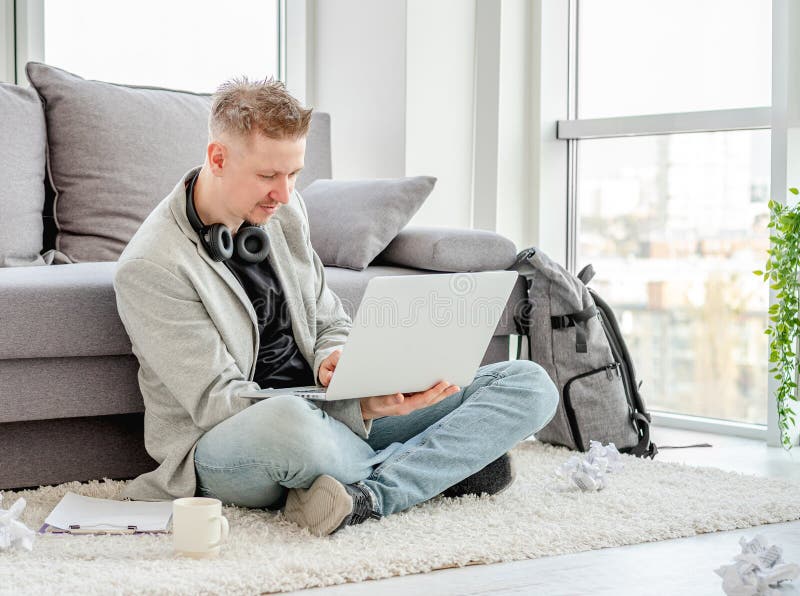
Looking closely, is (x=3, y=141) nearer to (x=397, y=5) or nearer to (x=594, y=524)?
(x=397, y=5)

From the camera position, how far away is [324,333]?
218 cm

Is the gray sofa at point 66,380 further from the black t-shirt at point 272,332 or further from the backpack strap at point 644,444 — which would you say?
the backpack strap at point 644,444

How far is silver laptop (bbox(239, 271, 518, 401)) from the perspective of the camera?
5.43ft

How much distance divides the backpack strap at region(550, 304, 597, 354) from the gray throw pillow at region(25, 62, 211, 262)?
3.58 ft

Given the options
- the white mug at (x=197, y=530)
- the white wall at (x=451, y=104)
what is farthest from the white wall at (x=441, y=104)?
the white mug at (x=197, y=530)

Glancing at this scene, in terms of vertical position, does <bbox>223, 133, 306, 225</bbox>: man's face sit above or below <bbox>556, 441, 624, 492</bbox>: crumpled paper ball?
above

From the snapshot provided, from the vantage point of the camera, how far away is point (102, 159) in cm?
274

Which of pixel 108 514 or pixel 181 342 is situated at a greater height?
pixel 181 342

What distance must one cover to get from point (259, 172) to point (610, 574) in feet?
3.02

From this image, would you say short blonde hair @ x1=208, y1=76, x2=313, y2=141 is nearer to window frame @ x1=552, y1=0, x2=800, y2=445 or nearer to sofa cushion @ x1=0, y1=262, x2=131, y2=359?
sofa cushion @ x1=0, y1=262, x2=131, y2=359

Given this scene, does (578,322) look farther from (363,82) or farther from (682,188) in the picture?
(363,82)

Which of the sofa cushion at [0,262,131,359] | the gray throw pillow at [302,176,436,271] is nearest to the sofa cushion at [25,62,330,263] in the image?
the gray throw pillow at [302,176,436,271]

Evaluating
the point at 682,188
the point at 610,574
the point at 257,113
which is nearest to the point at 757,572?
the point at 610,574

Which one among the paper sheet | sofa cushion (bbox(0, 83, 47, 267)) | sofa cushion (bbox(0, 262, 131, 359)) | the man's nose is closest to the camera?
the paper sheet
